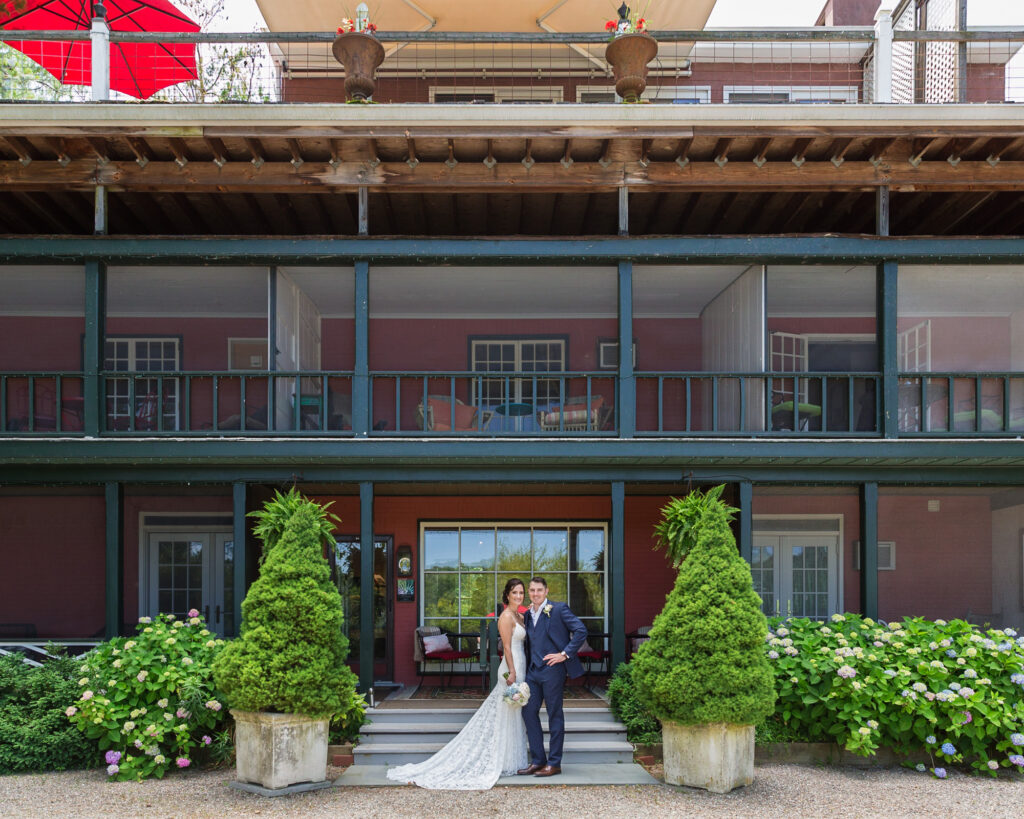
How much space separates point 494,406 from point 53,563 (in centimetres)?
698

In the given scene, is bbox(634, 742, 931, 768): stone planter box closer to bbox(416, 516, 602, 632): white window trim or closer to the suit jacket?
the suit jacket

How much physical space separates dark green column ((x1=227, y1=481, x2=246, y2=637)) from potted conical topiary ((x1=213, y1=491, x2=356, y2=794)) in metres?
1.96

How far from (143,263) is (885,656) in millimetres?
8649

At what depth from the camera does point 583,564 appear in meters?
13.6

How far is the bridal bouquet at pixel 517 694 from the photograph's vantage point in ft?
26.1

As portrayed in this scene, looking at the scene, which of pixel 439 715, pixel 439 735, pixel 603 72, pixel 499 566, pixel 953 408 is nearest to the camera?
pixel 439 735

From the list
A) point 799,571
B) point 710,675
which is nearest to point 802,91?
point 799,571

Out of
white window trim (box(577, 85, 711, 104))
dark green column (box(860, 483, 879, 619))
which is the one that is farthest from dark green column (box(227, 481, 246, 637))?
white window trim (box(577, 85, 711, 104))

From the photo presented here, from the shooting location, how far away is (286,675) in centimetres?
788

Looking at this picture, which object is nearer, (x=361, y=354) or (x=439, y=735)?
(x=439, y=735)

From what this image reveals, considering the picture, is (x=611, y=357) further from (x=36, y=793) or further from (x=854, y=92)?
(x=36, y=793)

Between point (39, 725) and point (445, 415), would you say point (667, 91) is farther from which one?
point (39, 725)

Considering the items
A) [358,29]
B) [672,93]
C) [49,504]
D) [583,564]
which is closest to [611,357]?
[583,564]

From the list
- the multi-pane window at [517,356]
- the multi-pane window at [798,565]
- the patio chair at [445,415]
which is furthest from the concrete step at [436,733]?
the multi-pane window at [517,356]
